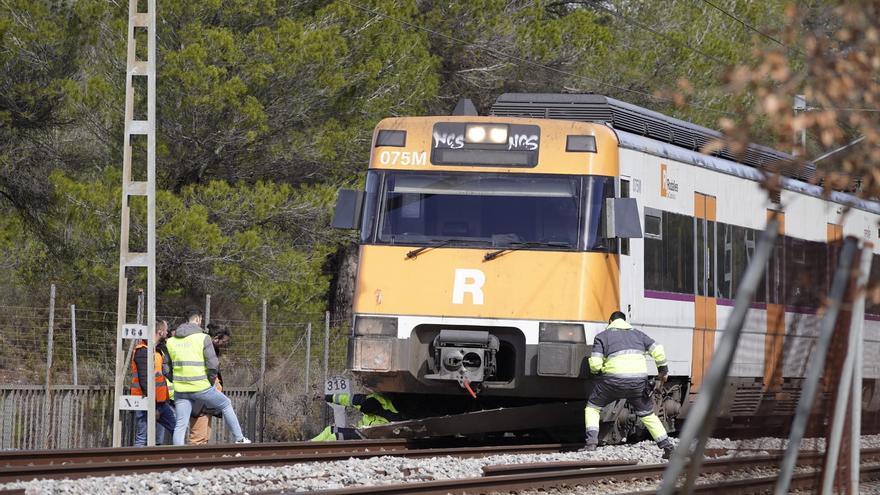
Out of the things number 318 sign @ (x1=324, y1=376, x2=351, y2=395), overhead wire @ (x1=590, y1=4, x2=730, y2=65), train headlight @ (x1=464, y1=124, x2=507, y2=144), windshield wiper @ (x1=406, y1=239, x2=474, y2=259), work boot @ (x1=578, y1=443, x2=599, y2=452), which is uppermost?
overhead wire @ (x1=590, y1=4, x2=730, y2=65)

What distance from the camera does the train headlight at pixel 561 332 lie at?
13.8 metres

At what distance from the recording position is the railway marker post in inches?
218

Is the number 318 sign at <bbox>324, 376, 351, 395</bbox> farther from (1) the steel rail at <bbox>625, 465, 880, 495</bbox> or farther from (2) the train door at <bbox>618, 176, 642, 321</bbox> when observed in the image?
(1) the steel rail at <bbox>625, 465, 880, 495</bbox>

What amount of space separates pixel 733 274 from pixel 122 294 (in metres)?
7.05

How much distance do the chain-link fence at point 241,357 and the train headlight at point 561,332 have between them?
667cm

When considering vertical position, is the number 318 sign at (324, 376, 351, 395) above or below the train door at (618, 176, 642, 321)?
below

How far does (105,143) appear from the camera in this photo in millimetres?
22297

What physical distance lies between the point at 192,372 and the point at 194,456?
1.80 meters

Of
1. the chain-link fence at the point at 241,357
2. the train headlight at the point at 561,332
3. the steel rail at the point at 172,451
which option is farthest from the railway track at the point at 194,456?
the chain-link fence at the point at 241,357

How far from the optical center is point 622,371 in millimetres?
13594

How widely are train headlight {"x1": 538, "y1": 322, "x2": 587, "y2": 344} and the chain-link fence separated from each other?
6.67 meters

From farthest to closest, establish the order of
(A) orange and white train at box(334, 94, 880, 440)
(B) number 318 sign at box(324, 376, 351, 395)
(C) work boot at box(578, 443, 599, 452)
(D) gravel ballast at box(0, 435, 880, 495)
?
(B) number 318 sign at box(324, 376, 351, 395), (C) work boot at box(578, 443, 599, 452), (A) orange and white train at box(334, 94, 880, 440), (D) gravel ballast at box(0, 435, 880, 495)

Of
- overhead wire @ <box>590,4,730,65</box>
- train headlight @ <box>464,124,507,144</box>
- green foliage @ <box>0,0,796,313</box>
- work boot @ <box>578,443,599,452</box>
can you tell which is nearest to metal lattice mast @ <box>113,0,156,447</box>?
green foliage @ <box>0,0,796,313</box>

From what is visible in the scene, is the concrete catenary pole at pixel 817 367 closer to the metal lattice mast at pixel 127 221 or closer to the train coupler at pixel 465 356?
the train coupler at pixel 465 356
